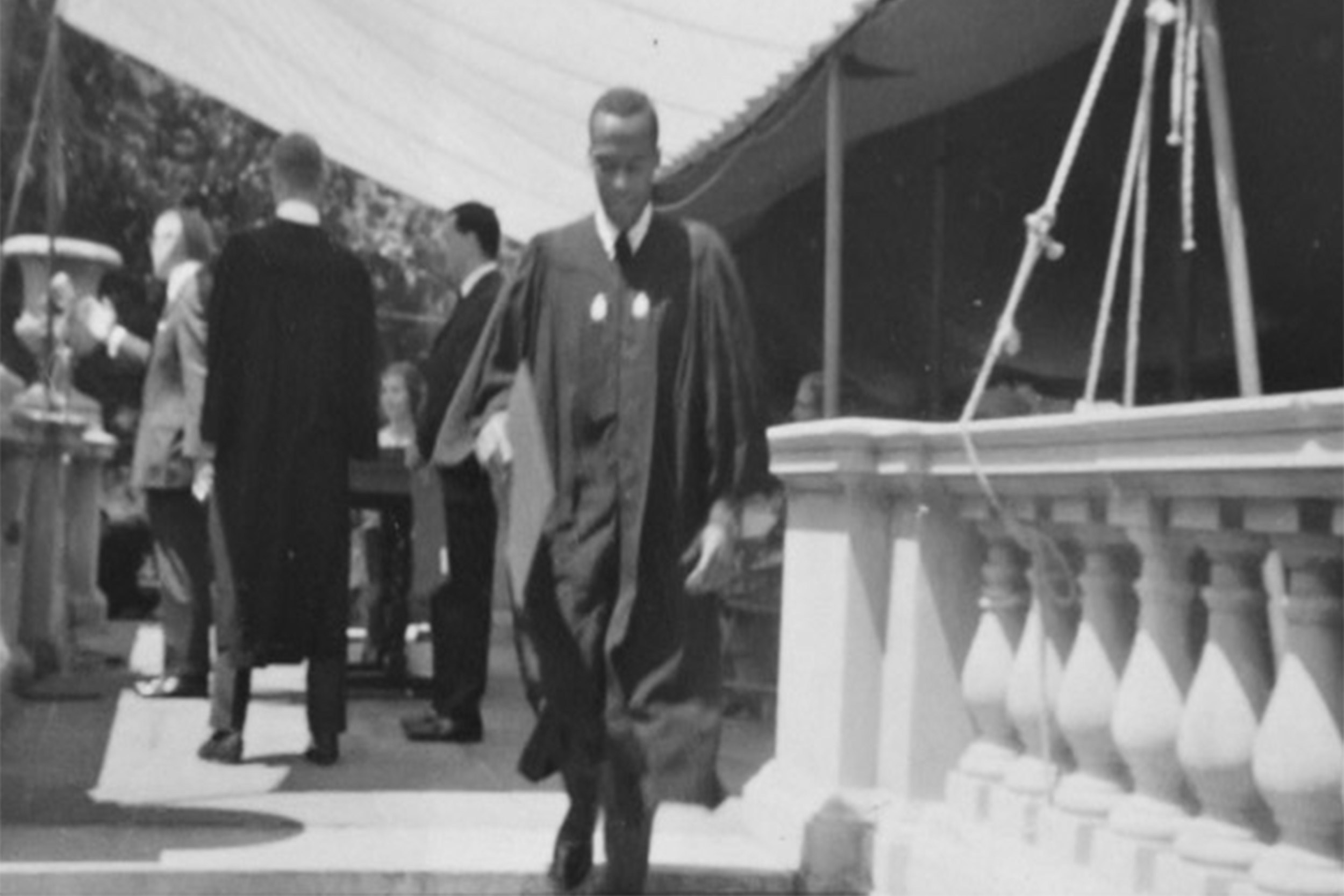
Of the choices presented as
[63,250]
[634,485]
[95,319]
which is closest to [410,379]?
[95,319]

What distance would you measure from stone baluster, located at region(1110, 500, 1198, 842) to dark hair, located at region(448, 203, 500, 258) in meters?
4.16

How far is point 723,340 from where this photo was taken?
17.2 feet

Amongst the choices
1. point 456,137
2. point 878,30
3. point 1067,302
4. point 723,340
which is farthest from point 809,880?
point 456,137

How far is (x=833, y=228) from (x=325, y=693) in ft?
7.15

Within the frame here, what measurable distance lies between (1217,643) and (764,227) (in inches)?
324

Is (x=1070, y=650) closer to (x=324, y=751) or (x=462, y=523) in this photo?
(x=324, y=751)

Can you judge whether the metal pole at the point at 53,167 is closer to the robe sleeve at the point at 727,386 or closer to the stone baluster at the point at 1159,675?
the robe sleeve at the point at 727,386

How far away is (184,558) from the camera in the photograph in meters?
8.80

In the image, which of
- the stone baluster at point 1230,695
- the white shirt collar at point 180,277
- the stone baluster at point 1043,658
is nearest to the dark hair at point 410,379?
the white shirt collar at point 180,277

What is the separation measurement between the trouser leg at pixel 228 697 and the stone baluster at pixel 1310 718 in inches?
164

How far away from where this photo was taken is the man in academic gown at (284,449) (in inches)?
280

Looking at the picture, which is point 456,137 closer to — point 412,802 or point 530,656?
point 412,802

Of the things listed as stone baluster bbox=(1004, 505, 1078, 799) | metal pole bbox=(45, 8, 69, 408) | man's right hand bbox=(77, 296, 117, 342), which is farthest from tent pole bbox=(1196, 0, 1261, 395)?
man's right hand bbox=(77, 296, 117, 342)

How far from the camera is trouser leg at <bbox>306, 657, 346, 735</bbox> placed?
282 inches
